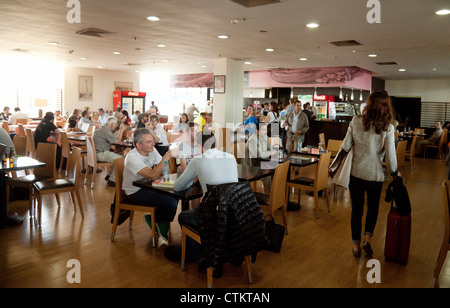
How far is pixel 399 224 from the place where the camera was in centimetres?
350

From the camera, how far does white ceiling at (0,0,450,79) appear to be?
5.04 meters

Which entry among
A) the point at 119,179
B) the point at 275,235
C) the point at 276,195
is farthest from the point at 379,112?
the point at 119,179

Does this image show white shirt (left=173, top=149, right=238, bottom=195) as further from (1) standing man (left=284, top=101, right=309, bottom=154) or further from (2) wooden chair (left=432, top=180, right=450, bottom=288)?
(1) standing man (left=284, top=101, right=309, bottom=154)

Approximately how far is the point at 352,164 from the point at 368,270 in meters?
1.02

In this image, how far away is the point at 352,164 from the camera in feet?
11.6

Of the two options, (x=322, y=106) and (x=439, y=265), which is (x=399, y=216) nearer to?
(x=439, y=265)

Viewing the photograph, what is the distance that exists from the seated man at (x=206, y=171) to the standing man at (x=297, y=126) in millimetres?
5349

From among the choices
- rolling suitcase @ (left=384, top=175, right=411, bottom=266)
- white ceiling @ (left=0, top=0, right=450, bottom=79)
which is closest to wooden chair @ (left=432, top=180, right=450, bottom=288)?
rolling suitcase @ (left=384, top=175, right=411, bottom=266)

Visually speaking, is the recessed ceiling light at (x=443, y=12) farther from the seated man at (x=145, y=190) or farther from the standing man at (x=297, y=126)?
the seated man at (x=145, y=190)

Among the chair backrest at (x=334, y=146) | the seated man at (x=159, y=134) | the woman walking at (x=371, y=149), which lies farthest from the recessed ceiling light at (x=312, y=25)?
the seated man at (x=159, y=134)

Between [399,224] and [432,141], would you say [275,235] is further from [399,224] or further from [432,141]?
[432,141]

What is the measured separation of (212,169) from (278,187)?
3.73 ft

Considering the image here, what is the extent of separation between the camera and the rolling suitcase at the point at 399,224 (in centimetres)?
345
